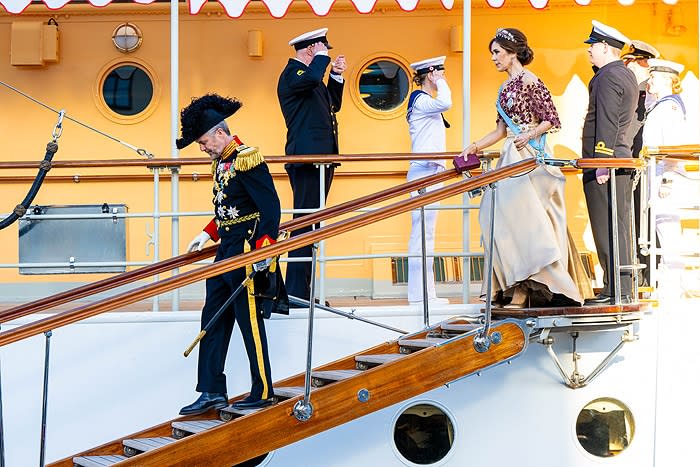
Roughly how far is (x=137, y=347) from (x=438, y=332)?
177cm

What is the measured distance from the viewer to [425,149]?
7277 mm

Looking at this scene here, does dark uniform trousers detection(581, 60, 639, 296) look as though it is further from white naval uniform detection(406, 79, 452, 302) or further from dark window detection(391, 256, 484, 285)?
dark window detection(391, 256, 484, 285)

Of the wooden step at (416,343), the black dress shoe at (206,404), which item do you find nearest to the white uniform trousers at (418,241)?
the wooden step at (416,343)

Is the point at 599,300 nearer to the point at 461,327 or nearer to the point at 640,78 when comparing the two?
the point at 461,327

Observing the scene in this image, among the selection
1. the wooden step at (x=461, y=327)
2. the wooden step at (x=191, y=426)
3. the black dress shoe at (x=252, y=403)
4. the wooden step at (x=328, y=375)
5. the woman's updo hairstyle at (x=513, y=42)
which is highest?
the woman's updo hairstyle at (x=513, y=42)

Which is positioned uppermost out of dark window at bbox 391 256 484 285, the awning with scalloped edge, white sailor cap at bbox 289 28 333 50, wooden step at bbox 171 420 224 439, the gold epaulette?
the awning with scalloped edge

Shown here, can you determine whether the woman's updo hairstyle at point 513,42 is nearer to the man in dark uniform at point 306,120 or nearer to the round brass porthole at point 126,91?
the man in dark uniform at point 306,120

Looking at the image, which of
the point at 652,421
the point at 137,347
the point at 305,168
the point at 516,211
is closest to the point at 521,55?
the point at 516,211

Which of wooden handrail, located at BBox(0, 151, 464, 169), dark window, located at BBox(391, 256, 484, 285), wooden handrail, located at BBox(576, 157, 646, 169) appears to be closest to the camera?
wooden handrail, located at BBox(576, 157, 646, 169)

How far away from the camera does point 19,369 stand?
6.18 m

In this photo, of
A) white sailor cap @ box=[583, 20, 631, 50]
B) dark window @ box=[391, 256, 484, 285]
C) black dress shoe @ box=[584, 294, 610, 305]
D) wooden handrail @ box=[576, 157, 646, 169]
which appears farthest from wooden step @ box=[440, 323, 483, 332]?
dark window @ box=[391, 256, 484, 285]

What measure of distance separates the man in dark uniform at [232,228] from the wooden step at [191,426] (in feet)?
0.34

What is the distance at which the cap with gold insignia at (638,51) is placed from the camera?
22.8 ft

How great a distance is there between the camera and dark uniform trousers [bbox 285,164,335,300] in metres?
6.70
